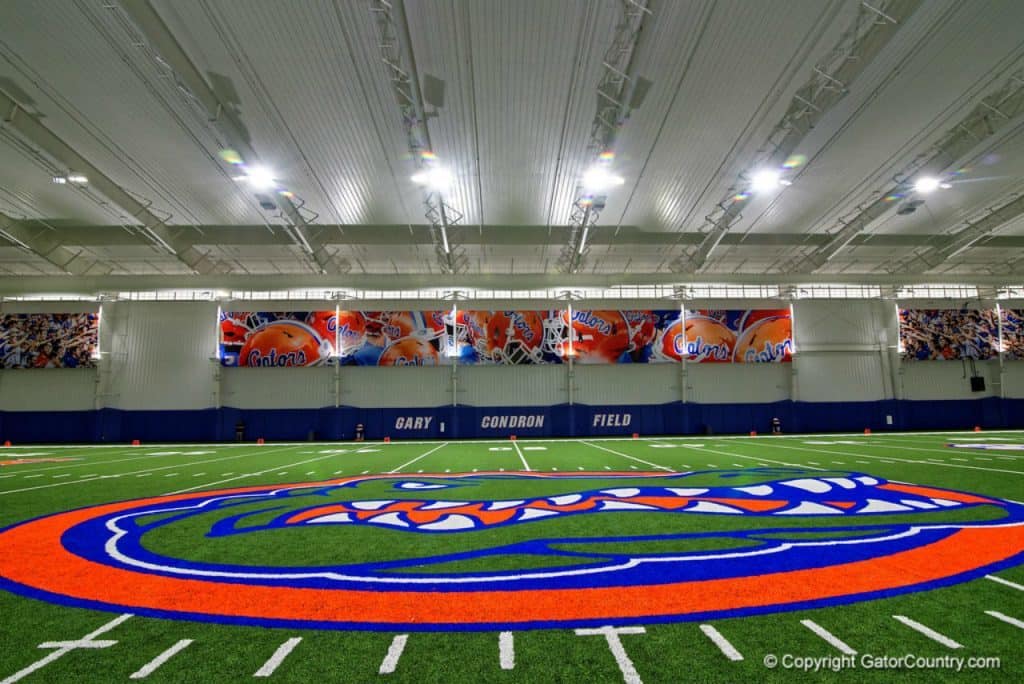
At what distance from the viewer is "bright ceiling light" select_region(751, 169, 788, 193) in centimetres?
1892

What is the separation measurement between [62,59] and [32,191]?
979 cm

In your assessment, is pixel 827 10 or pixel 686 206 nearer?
pixel 827 10

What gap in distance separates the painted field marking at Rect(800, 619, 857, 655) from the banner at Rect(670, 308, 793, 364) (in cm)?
2887

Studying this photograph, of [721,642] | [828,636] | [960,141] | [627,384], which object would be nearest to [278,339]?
[627,384]

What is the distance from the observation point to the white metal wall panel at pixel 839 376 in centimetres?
3175

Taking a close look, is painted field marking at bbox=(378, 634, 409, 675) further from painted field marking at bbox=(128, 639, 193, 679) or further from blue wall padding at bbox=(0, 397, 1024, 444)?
blue wall padding at bbox=(0, 397, 1024, 444)

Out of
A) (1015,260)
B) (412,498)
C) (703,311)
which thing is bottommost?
(412,498)

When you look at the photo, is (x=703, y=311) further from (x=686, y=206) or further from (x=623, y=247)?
(x=686, y=206)

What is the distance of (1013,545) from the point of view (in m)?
5.13

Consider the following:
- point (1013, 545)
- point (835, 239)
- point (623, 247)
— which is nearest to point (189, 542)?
point (1013, 545)

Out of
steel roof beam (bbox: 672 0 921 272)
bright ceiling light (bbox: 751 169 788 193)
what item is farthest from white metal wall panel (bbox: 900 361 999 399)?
bright ceiling light (bbox: 751 169 788 193)

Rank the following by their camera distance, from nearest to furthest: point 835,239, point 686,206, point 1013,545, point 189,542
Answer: point 1013,545 < point 189,542 < point 686,206 < point 835,239

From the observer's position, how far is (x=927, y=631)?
316 centimetres

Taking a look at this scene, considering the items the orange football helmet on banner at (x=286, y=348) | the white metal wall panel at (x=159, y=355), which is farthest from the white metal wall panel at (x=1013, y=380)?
the white metal wall panel at (x=159, y=355)
